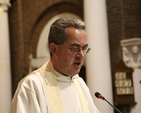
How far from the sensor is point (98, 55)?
4824mm

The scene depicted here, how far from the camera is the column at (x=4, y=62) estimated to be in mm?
5895

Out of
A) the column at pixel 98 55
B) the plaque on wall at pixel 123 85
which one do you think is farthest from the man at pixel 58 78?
the plaque on wall at pixel 123 85

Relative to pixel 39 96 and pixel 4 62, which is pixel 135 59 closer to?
pixel 4 62

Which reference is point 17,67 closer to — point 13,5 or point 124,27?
point 13,5

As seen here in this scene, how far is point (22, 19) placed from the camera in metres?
6.84

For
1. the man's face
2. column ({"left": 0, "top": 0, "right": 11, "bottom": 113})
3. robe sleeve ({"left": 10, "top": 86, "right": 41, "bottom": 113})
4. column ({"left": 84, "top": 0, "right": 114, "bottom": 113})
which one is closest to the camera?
robe sleeve ({"left": 10, "top": 86, "right": 41, "bottom": 113})

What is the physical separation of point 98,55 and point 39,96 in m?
3.01

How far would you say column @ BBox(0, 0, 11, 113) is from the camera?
5.89 meters

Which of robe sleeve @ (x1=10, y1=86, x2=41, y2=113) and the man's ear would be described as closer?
robe sleeve @ (x1=10, y1=86, x2=41, y2=113)

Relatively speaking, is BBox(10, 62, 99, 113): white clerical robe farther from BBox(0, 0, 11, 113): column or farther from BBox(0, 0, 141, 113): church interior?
BBox(0, 0, 11, 113): column

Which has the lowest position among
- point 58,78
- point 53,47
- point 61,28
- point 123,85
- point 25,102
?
point 123,85

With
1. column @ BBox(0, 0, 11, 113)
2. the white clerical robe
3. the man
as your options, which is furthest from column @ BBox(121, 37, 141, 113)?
the man

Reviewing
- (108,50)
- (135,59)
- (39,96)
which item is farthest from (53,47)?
(135,59)

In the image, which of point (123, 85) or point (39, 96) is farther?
point (123, 85)
